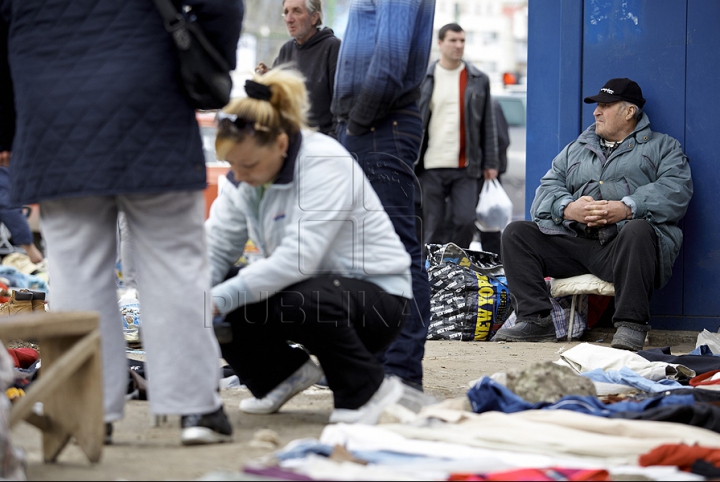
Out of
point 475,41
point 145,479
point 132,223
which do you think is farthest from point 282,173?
point 475,41

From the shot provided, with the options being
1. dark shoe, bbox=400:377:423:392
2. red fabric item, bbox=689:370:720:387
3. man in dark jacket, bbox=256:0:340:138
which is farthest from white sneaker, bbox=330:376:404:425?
man in dark jacket, bbox=256:0:340:138

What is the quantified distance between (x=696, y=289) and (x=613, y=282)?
2.24 ft

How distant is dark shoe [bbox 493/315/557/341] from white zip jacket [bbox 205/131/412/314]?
2.98m

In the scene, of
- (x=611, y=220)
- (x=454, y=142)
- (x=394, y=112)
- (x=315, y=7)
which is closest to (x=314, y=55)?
(x=315, y=7)

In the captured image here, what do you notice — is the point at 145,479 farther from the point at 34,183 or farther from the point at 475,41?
the point at 475,41

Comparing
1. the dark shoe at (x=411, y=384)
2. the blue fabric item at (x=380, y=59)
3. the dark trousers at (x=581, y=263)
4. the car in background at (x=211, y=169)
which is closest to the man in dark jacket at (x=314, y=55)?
the blue fabric item at (x=380, y=59)

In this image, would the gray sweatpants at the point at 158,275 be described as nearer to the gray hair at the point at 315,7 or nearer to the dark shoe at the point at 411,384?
the dark shoe at the point at 411,384

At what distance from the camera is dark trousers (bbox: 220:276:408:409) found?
3.57 m

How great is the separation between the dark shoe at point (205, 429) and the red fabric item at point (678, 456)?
4.32 feet

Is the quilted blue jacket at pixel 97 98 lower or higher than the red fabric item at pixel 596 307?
higher

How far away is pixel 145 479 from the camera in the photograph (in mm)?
2832

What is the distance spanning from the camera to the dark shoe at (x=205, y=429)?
3232mm

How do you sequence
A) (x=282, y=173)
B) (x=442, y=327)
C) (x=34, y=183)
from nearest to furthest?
(x=34, y=183), (x=282, y=173), (x=442, y=327)

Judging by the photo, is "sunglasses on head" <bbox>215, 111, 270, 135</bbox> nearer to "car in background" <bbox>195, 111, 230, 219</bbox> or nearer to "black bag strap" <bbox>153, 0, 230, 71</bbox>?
"black bag strap" <bbox>153, 0, 230, 71</bbox>
